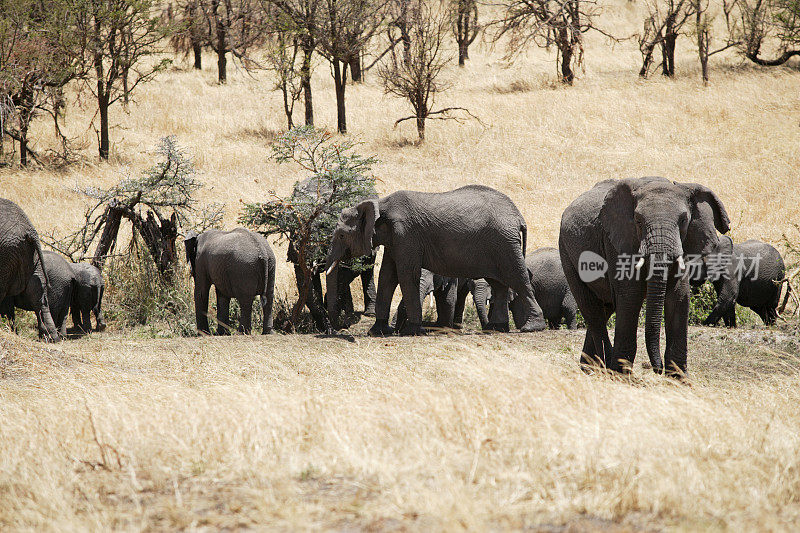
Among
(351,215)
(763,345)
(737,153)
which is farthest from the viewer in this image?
(737,153)

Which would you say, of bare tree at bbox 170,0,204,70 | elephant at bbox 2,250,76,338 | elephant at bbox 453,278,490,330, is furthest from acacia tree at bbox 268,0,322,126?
elephant at bbox 2,250,76,338

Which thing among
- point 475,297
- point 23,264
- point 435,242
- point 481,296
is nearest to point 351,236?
point 435,242

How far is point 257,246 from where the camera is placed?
12086 millimetres

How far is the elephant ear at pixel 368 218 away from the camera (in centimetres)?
1149

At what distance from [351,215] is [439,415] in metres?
6.42

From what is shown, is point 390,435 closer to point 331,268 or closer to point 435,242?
point 331,268

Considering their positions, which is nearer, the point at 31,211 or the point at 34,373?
the point at 34,373

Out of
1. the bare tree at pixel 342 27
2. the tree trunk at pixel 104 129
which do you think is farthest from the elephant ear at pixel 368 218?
the bare tree at pixel 342 27

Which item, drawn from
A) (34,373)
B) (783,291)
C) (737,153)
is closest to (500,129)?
(737,153)

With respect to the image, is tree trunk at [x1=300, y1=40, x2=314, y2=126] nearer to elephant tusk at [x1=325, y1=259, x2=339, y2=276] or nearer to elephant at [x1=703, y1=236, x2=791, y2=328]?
elephant tusk at [x1=325, y1=259, x2=339, y2=276]

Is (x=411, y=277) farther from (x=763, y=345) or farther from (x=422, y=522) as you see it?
(x=422, y=522)

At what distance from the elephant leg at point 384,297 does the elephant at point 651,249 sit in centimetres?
438

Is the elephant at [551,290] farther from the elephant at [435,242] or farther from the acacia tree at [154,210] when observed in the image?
the acacia tree at [154,210]

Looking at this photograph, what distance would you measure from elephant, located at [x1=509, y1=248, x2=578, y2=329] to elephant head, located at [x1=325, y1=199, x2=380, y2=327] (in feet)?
9.91
